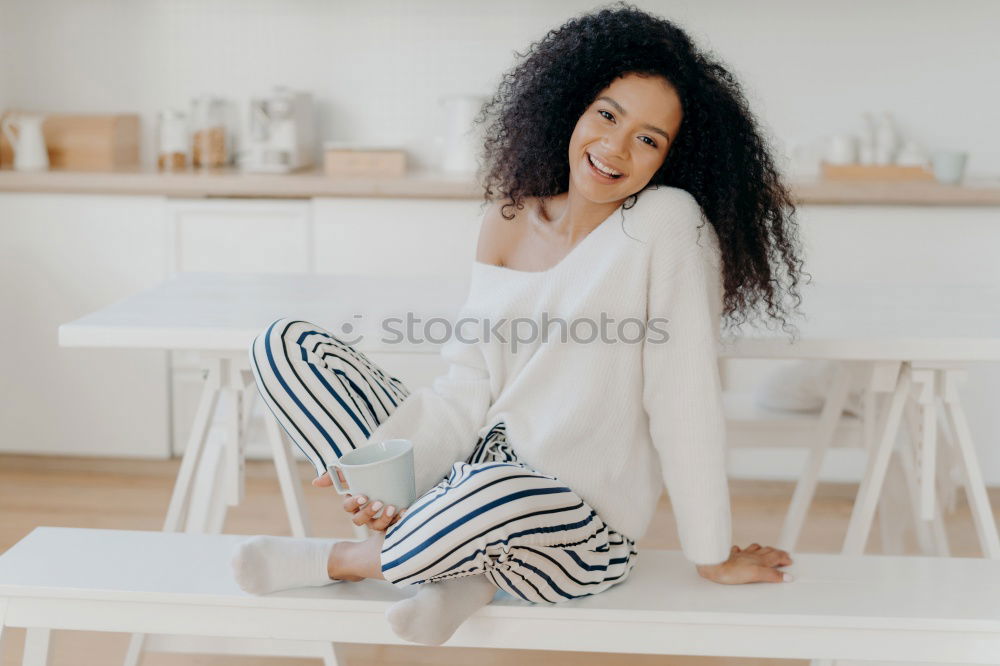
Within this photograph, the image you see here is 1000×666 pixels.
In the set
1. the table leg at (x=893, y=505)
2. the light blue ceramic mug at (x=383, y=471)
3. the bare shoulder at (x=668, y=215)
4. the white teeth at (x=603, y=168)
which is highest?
the white teeth at (x=603, y=168)

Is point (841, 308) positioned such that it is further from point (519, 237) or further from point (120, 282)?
point (120, 282)

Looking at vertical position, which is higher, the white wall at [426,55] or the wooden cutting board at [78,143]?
the white wall at [426,55]

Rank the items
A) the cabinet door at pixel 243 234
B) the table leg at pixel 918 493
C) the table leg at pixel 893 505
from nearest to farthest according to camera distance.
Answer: the table leg at pixel 918 493 < the table leg at pixel 893 505 < the cabinet door at pixel 243 234

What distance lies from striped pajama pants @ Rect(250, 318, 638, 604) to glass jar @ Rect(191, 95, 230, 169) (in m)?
1.78

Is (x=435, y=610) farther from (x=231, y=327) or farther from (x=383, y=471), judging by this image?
(x=231, y=327)

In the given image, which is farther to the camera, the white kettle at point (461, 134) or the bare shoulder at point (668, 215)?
the white kettle at point (461, 134)

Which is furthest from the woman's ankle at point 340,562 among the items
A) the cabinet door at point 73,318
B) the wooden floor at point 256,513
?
Answer: the cabinet door at point 73,318

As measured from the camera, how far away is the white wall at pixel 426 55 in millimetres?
3078

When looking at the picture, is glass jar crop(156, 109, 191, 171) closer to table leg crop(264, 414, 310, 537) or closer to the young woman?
table leg crop(264, 414, 310, 537)

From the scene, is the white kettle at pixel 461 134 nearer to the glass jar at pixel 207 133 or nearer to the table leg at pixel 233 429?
the glass jar at pixel 207 133

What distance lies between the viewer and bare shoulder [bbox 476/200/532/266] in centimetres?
165

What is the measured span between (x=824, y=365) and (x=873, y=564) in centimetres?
100

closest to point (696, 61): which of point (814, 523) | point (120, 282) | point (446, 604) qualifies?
point (446, 604)

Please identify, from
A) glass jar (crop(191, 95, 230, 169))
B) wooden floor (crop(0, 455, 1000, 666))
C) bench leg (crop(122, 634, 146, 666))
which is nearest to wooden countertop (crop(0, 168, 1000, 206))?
glass jar (crop(191, 95, 230, 169))
